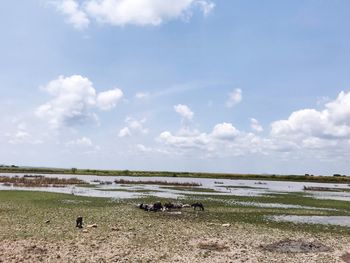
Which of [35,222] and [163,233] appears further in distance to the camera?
[35,222]

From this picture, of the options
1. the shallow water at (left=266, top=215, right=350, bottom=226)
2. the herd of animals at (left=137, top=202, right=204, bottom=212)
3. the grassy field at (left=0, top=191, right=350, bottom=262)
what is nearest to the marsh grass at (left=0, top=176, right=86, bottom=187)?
the grassy field at (left=0, top=191, right=350, bottom=262)

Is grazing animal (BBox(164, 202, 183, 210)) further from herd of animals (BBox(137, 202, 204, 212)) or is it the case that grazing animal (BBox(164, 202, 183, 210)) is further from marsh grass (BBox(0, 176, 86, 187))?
marsh grass (BBox(0, 176, 86, 187))

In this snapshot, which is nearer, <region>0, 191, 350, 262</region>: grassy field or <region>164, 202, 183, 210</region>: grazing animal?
<region>0, 191, 350, 262</region>: grassy field

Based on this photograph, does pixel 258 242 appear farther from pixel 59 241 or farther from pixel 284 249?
pixel 59 241

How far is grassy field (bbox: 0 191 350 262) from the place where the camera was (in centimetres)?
2078

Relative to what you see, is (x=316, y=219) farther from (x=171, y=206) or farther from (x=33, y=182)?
(x=33, y=182)

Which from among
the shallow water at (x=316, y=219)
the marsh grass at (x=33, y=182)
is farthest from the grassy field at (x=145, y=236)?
the marsh grass at (x=33, y=182)

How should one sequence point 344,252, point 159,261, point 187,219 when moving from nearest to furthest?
point 159,261, point 344,252, point 187,219

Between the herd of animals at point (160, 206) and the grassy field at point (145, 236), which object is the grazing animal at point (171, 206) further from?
the grassy field at point (145, 236)

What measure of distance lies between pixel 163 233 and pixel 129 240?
3.32 m

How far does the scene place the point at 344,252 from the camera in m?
23.3

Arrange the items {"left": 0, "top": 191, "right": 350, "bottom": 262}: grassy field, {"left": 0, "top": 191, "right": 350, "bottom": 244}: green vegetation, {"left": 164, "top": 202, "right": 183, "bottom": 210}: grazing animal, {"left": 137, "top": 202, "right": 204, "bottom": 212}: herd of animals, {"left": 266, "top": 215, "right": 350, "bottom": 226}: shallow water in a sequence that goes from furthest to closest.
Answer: {"left": 164, "top": 202, "right": 183, "bottom": 210}: grazing animal
{"left": 137, "top": 202, "right": 204, "bottom": 212}: herd of animals
{"left": 266, "top": 215, "right": 350, "bottom": 226}: shallow water
{"left": 0, "top": 191, "right": 350, "bottom": 244}: green vegetation
{"left": 0, "top": 191, "right": 350, "bottom": 262}: grassy field

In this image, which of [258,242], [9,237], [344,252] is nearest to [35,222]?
[9,237]

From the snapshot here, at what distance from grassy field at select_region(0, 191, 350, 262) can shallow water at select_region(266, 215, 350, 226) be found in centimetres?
208
